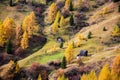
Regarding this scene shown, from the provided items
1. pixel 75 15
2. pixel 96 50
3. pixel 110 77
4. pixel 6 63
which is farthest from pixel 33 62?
pixel 75 15

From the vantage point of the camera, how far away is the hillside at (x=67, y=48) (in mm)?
133250

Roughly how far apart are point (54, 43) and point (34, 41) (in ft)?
34.0

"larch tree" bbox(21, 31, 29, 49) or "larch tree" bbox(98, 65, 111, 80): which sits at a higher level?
"larch tree" bbox(21, 31, 29, 49)

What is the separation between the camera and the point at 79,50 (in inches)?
6048

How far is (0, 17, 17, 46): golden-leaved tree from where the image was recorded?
167 m

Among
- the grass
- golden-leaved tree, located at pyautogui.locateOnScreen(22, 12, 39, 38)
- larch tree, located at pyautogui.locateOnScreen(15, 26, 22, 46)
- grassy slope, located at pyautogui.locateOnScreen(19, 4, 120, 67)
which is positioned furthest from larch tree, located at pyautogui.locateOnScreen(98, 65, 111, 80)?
golden-leaved tree, located at pyautogui.locateOnScreen(22, 12, 39, 38)

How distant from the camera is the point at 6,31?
17012cm

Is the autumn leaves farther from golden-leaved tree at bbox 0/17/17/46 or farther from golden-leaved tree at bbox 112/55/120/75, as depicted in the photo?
golden-leaved tree at bbox 112/55/120/75

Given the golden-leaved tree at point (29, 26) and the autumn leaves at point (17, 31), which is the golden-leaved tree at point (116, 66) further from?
the golden-leaved tree at point (29, 26)

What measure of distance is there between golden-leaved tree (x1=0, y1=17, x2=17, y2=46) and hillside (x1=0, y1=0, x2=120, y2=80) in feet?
5.78

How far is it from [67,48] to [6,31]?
127ft

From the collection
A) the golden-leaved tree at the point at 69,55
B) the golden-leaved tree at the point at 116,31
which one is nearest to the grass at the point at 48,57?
the golden-leaved tree at the point at 69,55

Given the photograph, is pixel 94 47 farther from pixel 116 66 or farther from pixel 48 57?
pixel 116 66

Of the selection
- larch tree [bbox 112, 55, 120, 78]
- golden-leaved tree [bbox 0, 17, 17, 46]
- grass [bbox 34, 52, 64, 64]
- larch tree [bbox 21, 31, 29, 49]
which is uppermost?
golden-leaved tree [bbox 0, 17, 17, 46]
